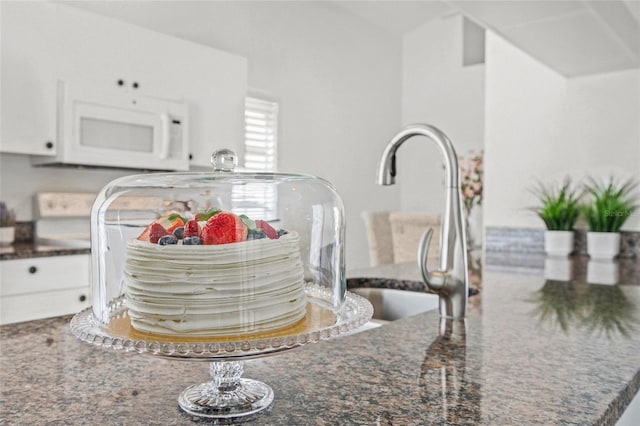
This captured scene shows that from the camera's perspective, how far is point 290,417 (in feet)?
2.05

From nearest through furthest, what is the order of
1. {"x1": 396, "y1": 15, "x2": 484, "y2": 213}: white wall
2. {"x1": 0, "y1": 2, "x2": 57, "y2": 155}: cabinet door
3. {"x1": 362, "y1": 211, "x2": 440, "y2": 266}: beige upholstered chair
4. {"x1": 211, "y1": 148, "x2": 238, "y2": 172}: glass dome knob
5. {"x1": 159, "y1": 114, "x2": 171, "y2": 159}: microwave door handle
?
{"x1": 211, "y1": 148, "x2": 238, "y2": 172}: glass dome knob → {"x1": 0, "y1": 2, "x2": 57, "y2": 155}: cabinet door → {"x1": 159, "y1": 114, "x2": 171, "y2": 159}: microwave door handle → {"x1": 362, "y1": 211, "x2": 440, "y2": 266}: beige upholstered chair → {"x1": 396, "y1": 15, "x2": 484, "y2": 213}: white wall

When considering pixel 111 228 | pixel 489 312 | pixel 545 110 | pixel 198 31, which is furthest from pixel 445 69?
pixel 111 228

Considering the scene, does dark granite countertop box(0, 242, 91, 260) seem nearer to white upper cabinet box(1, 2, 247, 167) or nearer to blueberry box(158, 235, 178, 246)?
white upper cabinet box(1, 2, 247, 167)

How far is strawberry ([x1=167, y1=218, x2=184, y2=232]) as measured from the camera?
2.10 ft

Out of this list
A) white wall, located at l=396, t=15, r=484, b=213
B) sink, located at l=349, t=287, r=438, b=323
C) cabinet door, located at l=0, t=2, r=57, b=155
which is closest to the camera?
sink, located at l=349, t=287, r=438, b=323

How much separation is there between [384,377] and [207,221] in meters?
0.34

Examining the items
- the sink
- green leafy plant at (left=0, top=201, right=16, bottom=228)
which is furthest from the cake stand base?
green leafy plant at (left=0, top=201, right=16, bottom=228)

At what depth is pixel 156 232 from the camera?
0.63 metres

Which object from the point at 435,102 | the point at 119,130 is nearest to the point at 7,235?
the point at 119,130

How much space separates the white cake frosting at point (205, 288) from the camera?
60cm

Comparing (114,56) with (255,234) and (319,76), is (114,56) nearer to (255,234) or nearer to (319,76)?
(319,76)

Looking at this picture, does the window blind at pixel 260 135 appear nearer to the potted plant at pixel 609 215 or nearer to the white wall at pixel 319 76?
the white wall at pixel 319 76

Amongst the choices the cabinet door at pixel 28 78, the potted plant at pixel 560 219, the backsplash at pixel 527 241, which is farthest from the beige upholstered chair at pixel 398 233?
the cabinet door at pixel 28 78

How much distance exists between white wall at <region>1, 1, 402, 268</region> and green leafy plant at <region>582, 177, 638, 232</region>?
104 inches
